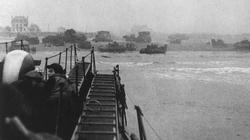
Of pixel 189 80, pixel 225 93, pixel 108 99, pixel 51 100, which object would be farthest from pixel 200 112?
pixel 51 100

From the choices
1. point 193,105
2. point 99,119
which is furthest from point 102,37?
point 99,119

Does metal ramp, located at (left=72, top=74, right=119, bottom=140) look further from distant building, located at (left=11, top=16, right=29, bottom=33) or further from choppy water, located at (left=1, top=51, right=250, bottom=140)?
distant building, located at (left=11, top=16, right=29, bottom=33)

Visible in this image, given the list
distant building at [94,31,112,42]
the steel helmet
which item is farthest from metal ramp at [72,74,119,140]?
distant building at [94,31,112,42]

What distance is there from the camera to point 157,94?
2105 cm

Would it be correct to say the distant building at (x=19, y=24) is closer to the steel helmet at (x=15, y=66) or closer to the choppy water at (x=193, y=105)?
the choppy water at (x=193, y=105)

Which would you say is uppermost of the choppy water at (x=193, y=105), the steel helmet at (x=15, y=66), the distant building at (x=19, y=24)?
the distant building at (x=19, y=24)

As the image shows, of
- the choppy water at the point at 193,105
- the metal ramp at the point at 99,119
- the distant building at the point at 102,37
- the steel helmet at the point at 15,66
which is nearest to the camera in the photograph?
the steel helmet at the point at 15,66

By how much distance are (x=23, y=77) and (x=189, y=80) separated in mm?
23897

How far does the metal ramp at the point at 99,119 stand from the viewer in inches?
234

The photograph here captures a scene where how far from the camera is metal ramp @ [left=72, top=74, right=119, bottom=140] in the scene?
19.5ft

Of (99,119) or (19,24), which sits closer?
(99,119)

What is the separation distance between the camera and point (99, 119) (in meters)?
7.22

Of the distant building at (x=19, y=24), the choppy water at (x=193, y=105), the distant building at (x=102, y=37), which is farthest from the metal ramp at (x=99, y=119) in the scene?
the distant building at (x=19, y=24)

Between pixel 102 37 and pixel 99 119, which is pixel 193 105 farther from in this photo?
pixel 102 37
